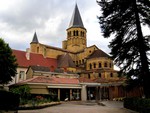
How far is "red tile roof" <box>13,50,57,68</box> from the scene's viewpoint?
46.0 metres

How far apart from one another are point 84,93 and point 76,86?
2.60m

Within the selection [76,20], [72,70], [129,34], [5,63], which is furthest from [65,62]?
[129,34]

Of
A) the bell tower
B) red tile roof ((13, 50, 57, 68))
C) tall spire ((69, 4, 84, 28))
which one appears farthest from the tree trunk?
tall spire ((69, 4, 84, 28))

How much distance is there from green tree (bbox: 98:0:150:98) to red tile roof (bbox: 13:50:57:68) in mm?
31042

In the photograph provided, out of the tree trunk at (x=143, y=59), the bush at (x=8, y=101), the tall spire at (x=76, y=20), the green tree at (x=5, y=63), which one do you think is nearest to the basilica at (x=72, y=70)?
the tall spire at (x=76, y=20)

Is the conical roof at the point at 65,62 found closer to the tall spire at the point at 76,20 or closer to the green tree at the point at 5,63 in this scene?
the tall spire at the point at 76,20

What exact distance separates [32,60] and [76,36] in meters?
21.5

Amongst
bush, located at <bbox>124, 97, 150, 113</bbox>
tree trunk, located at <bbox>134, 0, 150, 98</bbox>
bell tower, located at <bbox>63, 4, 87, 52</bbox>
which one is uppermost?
bell tower, located at <bbox>63, 4, 87, 52</bbox>

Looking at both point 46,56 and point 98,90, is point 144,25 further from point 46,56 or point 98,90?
point 46,56

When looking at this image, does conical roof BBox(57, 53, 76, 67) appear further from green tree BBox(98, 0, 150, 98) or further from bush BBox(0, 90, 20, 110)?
bush BBox(0, 90, 20, 110)

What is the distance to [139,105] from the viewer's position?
1481 centimetres

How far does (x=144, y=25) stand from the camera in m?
17.2

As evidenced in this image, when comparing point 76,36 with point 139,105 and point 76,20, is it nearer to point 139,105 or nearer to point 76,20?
point 76,20

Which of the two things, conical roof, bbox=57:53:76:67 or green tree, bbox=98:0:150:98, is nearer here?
green tree, bbox=98:0:150:98
